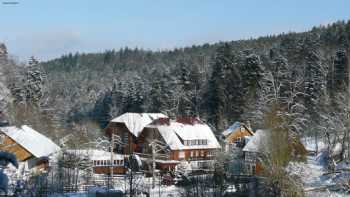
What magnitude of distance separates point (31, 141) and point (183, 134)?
1561 centimetres

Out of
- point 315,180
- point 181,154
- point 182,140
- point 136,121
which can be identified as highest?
point 136,121

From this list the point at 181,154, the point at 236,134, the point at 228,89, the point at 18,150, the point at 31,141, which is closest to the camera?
the point at 18,150

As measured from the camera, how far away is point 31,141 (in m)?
35.6

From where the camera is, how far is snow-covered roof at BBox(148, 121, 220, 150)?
45062mm

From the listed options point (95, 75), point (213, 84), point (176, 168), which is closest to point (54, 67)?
point (95, 75)

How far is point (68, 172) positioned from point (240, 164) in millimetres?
13436

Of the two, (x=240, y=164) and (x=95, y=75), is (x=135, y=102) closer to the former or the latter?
(x=240, y=164)

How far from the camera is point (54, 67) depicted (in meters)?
184

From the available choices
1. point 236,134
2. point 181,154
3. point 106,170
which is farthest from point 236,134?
point 106,170

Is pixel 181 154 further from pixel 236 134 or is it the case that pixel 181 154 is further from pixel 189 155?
pixel 236 134

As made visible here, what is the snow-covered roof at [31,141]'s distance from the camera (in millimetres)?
34625

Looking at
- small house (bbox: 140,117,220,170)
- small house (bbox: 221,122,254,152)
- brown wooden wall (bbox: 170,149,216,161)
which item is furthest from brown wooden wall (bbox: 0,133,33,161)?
small house (bbox: 221,122,254,152)

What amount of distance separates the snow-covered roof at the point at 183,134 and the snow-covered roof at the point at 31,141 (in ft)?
38.2

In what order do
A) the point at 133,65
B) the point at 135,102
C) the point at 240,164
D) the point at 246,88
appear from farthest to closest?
the point at 133,65 < the point at 135,102 < the point at 246,88 < the point at 240,164
